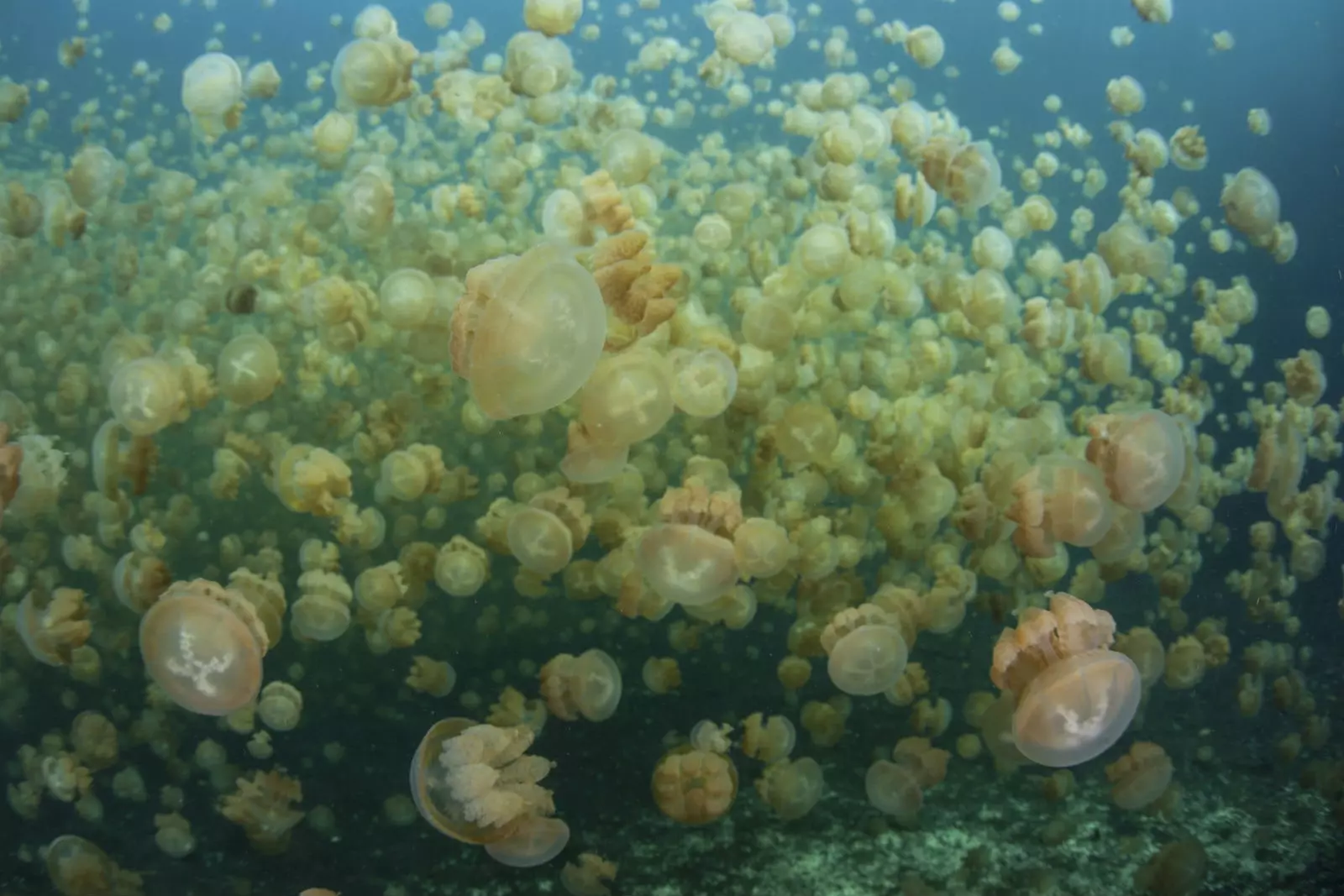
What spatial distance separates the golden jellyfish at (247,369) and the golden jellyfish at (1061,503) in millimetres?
2635

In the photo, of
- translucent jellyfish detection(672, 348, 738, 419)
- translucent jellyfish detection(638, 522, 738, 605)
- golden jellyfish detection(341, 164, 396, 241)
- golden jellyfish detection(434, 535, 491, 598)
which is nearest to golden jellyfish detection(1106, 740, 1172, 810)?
translucent jellyfish detection(638, 522, 738, 605)

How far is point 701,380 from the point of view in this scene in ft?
9.91

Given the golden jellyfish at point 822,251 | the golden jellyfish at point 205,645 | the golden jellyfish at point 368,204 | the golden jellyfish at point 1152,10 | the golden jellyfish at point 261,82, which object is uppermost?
the golden jellyfish at point 1152,10

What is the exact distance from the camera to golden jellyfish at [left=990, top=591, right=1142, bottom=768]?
263 cm

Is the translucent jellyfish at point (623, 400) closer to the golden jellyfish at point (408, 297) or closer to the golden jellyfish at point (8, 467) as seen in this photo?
the golden jellyfish at point (408, 297)

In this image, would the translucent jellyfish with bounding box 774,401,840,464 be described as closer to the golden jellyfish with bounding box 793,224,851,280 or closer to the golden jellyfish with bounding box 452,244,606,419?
the golden jellyfish with bounding box 793,224,851,280

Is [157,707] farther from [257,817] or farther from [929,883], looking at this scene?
[929,883]

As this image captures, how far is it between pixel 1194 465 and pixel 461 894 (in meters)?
3.24

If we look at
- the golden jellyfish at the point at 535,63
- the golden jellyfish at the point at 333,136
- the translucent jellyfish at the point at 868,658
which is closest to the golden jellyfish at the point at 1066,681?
the translucent jellyfish at the point at 868,658

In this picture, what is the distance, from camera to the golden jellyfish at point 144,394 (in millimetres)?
3070

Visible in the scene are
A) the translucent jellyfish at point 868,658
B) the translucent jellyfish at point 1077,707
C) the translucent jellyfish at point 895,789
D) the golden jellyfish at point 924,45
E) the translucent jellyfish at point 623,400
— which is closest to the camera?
the translucent jellyfish at point 1077,707

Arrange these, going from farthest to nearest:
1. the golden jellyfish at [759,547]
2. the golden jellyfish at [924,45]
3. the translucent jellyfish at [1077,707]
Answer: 1. the golden jellyfish at [924,45]
2. the golden jellyfish at [759,547]
3. the translucent jellyfish at [1077,707]

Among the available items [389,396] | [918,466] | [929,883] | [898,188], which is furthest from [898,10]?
[929,883]

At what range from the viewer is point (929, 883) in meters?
3.33
